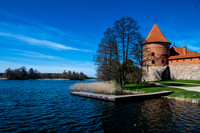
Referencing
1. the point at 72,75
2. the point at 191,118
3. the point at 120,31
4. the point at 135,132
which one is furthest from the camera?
the point at 72,75

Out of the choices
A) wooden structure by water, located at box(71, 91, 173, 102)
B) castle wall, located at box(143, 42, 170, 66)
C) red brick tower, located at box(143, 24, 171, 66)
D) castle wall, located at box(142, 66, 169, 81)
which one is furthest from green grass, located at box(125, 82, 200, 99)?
castle wall, located at box(143, 42, 170, 66)

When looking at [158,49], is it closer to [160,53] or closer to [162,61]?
[160,53]

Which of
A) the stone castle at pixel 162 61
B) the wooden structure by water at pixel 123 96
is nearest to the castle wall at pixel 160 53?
the stone castle at pixel 162 61

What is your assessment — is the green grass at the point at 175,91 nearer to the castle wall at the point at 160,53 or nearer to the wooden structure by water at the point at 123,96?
the wooden structure by water at the point at 123,96

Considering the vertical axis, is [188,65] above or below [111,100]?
above

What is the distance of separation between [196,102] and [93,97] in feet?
31.6

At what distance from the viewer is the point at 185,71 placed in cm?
3066

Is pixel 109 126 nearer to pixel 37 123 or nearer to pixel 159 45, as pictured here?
pixel 37 123

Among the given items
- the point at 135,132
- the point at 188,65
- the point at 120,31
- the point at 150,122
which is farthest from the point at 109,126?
the point at 188,65

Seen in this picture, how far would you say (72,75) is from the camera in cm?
13100

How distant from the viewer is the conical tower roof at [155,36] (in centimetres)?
3420

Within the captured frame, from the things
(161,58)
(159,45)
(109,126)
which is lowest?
A: (109,126)

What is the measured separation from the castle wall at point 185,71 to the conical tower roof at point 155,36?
730 centimetres

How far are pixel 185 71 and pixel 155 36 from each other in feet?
36.3
